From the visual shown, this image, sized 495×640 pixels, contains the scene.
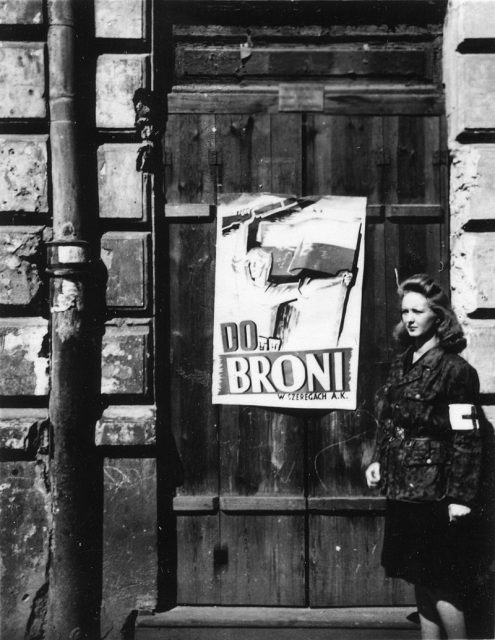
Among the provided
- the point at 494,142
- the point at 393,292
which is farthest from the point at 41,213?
the point at 494,142

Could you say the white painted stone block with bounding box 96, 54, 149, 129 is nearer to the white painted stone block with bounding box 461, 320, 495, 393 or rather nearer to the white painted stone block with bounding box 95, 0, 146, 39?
the white painted stone block with bounding box 95, 0, 146, 39

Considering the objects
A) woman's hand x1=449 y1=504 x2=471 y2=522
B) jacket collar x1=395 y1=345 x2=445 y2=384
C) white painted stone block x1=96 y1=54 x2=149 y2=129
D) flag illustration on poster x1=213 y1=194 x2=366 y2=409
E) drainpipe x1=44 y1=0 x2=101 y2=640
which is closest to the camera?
woman's hand x1=449 y1=504 x2=471 y2=522

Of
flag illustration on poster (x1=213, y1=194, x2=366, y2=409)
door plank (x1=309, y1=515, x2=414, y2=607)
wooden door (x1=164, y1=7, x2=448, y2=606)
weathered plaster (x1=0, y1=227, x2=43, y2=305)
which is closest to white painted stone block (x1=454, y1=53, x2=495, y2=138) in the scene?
wooden door (x1=164, y1=7, x2=448, y2=606)

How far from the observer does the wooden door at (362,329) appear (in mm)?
3480

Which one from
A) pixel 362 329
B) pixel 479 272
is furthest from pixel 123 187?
pixel 479 272

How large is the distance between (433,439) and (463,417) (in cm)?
17

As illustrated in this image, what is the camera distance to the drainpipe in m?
3.24

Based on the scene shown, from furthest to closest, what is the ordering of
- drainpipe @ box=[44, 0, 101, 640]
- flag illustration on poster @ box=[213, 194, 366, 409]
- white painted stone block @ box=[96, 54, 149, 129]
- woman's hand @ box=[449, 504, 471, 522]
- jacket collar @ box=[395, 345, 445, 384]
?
flag illustration on poster @ box=[213, 194, 366, 409] < white painted stone block @ box=[96, 54, 149, 129] < drainpipe @ box=[44, 0, 101, 640] < jacket collar @ box=[395, 345, 445, 384] < woman's hand @ box=[449, 504, 471, 522]

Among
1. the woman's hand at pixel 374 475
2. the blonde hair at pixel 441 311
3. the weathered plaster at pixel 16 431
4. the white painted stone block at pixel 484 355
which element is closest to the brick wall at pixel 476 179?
the white painted stone block at pixel 484 355

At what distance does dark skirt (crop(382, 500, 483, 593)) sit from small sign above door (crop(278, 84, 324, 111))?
2064mm

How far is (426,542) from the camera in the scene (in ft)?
9.35

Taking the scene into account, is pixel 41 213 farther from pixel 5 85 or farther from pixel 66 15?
pixel 66 15

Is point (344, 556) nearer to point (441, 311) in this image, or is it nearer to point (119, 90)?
point (441, 311)

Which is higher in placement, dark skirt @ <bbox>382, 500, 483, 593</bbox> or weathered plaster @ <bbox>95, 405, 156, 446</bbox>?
weathered plaster @ <bbox>95, 405, 156, 446</bbox>
